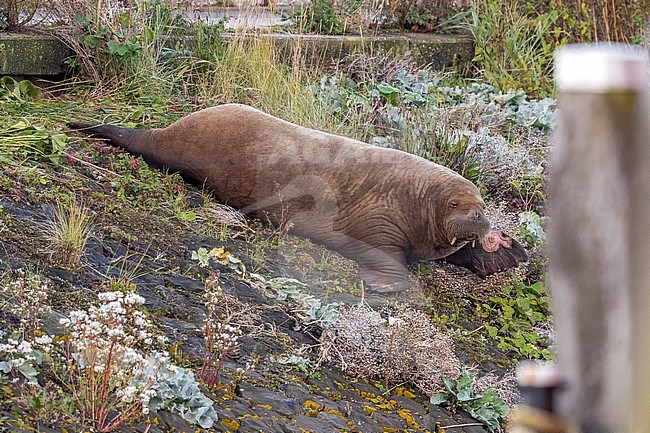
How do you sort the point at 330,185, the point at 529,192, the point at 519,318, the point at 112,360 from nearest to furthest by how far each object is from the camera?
the point at 112,360 → the point at 519,318 → the point at 330,185 → the point at 529,192

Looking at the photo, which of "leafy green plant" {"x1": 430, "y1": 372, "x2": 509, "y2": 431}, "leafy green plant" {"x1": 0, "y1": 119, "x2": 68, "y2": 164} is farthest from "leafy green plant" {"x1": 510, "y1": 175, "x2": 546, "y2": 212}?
"leafy green plant" {"x1": 0, "y1": 119, "x2": 68, "y2": 164}

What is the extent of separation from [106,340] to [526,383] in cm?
232

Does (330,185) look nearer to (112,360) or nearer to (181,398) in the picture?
(181,398)

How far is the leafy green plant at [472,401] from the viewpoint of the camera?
414 centimetres

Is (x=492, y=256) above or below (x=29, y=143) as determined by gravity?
below

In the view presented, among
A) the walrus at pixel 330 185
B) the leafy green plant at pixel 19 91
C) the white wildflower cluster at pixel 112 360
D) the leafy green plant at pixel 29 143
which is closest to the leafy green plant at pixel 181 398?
the white wildflower cluster at pixel 112 360

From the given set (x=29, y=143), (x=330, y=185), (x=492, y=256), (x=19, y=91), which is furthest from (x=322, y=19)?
(x=29, y=143)

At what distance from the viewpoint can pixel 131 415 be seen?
2.94 meters

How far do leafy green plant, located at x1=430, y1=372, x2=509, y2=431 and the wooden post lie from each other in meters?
3.26

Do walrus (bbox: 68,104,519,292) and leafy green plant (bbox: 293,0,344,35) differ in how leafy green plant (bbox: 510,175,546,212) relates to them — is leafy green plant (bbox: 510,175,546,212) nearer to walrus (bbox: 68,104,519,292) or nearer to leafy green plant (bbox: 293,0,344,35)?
walrus (bbox: 68,104,519,292)

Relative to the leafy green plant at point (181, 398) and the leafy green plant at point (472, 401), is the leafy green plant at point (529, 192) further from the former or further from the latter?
the leafy green plant at point (181, 398)

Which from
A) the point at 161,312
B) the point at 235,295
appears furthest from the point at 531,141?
the point at 161,312

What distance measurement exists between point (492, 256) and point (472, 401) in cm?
156

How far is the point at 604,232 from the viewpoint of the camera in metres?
0.90
